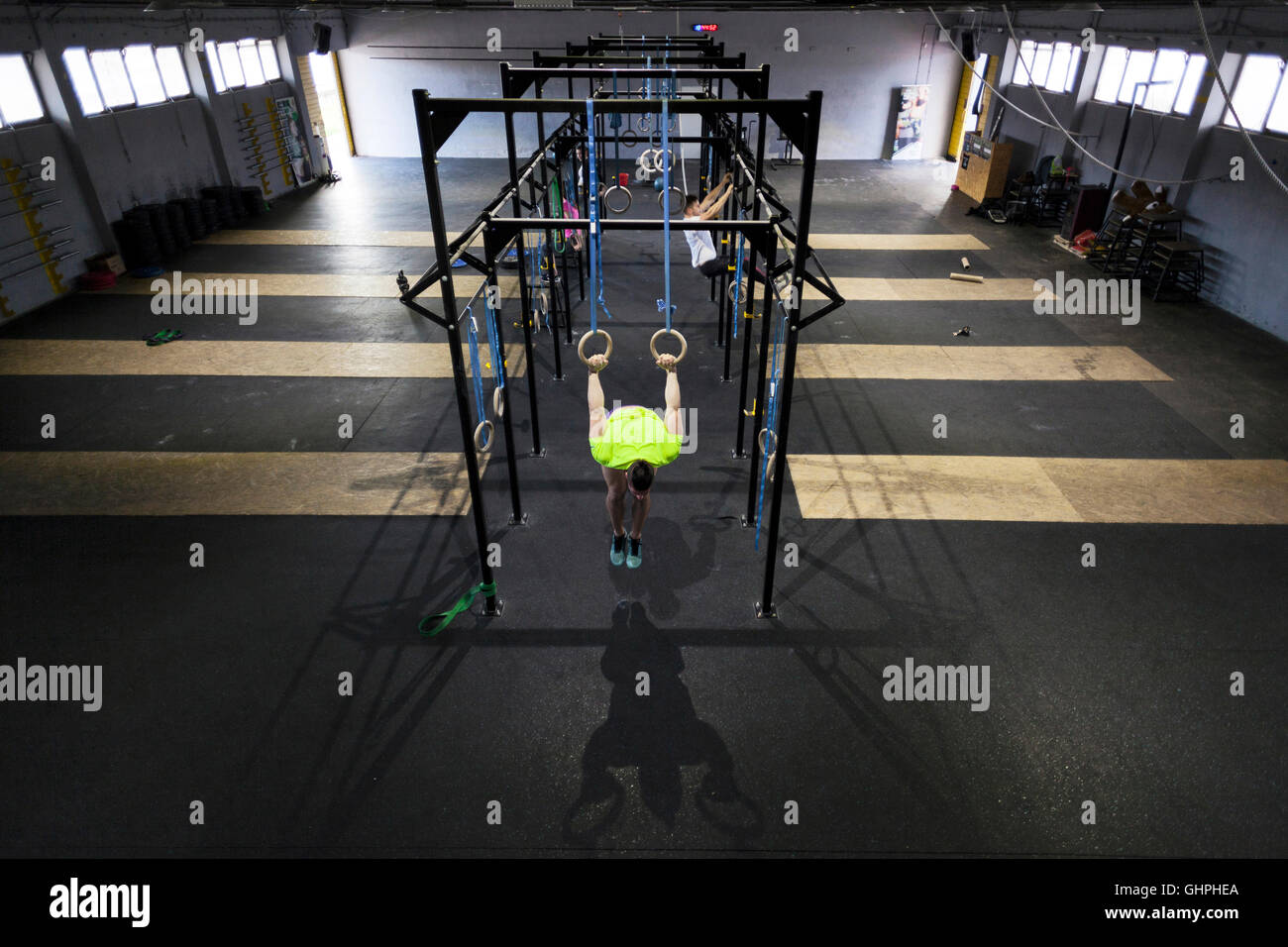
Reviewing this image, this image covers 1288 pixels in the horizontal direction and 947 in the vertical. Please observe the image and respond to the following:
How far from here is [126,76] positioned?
10.3m

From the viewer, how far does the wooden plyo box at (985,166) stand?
41.7ft

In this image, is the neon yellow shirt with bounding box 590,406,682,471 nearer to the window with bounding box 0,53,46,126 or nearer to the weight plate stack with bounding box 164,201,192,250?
the window with bounding box 0,53,46,126

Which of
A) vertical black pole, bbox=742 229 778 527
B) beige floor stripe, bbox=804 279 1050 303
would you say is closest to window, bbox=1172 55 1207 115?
beige floor stripe, bbox=804 279 1050 303

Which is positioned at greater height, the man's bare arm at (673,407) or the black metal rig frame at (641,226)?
the black metal rig frame at (641,226)

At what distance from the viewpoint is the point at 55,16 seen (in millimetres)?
8734

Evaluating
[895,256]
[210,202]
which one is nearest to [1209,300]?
[895,256]

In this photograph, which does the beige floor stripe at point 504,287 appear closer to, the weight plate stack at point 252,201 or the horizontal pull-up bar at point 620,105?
the weight plate stack at point 252,201

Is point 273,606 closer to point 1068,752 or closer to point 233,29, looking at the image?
point 1068,752

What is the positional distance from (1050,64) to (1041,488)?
1147cm

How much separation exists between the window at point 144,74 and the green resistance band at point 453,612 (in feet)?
36.3

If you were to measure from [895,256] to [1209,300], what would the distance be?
3988mm

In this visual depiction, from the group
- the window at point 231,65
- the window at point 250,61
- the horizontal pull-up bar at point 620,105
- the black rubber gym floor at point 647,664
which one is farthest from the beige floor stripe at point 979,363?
the window at point 250,61

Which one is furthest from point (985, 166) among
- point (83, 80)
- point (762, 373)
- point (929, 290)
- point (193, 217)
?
point (83, 80)

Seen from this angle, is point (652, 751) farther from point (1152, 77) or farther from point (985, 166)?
point (985, 166)
